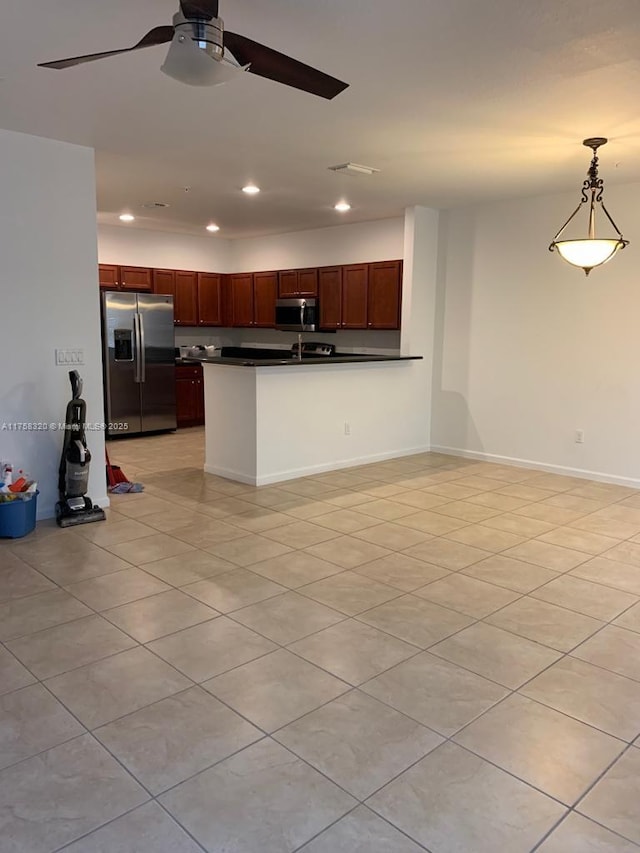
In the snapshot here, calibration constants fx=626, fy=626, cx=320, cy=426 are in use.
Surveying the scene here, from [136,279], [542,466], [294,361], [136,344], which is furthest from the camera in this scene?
[136,279]

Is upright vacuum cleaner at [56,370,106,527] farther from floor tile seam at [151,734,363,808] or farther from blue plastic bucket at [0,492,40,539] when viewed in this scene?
floor tile seam at [151,734,363,808]

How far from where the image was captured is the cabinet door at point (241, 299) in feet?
28.6

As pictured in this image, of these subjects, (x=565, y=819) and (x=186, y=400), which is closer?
(x=565, y=819)

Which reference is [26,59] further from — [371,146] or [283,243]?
[283,243]

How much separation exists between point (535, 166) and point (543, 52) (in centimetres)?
208

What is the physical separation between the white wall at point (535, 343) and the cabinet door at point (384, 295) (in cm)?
48

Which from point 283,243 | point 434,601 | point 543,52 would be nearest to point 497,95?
point 543,52

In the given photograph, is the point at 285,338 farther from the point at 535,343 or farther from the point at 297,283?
the point at 535,343

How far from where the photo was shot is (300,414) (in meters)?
5.73

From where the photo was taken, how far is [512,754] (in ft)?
6.75

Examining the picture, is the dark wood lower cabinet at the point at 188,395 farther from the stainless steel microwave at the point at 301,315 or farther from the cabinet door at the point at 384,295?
the cabinet door at the point at 384,295

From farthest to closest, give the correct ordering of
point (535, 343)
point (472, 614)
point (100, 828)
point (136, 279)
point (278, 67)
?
1. point (136, 279)
2. point (535, 343)
3. point (472, 614)
4. point (278, 67)
5. point (100, 828)

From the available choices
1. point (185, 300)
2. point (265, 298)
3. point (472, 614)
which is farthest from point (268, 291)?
point (472, 614)

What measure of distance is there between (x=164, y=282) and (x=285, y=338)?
5.87 ft
